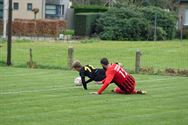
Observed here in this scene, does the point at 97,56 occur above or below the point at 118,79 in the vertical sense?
below

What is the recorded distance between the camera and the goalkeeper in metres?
18.7

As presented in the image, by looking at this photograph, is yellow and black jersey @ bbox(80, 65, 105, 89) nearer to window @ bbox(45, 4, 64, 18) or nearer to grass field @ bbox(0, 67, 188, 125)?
grass field @ bbox(0, 67, 188, 125)

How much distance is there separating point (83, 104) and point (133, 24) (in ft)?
136

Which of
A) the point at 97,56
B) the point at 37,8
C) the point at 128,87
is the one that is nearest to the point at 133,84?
the point at 128,87

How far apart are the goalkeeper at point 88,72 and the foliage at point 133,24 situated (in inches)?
1415

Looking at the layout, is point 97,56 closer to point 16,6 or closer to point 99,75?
point 99,75

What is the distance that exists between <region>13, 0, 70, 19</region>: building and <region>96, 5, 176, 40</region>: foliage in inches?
538

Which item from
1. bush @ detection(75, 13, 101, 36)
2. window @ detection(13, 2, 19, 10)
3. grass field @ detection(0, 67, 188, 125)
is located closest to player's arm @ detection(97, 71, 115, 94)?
grass field @ detection(0, 67, 188, 125)

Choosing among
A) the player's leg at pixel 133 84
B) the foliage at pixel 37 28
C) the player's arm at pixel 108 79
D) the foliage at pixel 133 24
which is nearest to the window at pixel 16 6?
the foliage at pixel 37 28

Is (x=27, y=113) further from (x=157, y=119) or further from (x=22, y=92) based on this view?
(x=22, y=92)

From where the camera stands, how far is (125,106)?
15.0m

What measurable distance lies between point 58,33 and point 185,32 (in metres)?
12.1

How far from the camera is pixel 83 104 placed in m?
15.2

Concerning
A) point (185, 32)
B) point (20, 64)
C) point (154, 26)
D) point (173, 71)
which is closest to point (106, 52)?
point (20, 64)
